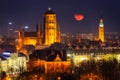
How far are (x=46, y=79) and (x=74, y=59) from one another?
32073mm

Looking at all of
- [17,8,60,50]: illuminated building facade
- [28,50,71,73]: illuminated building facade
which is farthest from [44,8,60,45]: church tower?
[28,50,71,73]: illuminated building facade

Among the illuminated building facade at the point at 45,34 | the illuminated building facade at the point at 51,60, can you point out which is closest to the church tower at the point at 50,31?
the illuminated building facade at the point at 45,34

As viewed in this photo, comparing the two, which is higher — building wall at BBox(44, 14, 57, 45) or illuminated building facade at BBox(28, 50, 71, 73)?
building wall at BBox(44, 14, 57, 45)

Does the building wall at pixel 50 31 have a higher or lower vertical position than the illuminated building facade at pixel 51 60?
higher

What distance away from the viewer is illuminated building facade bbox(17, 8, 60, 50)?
316 ft

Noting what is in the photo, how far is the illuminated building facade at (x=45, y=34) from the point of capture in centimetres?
9638

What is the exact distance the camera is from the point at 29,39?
330ft

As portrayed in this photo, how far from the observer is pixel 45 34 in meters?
96.4

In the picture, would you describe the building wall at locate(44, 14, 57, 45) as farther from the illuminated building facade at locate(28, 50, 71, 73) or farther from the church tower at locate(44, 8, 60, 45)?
the illuminated building facade at locate(28, 50, 71, 73)

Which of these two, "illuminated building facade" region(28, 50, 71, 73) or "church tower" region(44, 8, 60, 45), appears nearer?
"illuminated building facade" region(28, 50, 71, 73)

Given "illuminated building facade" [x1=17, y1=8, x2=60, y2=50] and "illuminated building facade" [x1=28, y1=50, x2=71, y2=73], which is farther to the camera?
"illuminated building facade" [x1=17, y1=8, x2=60, y2=50]

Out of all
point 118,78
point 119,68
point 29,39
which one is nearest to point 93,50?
point 29,39

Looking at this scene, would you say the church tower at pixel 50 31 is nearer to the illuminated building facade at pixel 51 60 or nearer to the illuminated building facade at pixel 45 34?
the illuminated building facade at pixel 45 34

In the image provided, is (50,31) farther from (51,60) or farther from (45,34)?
(51,60)
